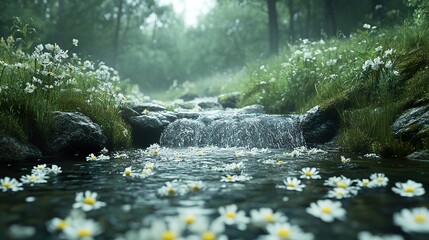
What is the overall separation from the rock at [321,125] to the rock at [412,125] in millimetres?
1721

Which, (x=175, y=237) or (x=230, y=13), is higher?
(x=230, y=13)

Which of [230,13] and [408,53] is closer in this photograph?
[408,53]

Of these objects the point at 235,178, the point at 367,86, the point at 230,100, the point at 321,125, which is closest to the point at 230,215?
the point at 235,178

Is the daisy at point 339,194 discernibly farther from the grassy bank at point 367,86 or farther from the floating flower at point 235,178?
the grassy bank at point 367,86

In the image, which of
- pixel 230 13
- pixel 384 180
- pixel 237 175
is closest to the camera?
pixel 384 180

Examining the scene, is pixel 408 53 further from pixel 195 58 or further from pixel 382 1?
pixel 195 58

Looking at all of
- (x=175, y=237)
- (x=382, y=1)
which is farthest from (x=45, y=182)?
(x=382, y=1)

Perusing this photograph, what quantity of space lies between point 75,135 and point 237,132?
3602 mm

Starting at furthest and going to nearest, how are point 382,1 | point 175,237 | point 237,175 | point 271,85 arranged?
point 382,1 → point 271,85 → point 237,175 → point 175,237

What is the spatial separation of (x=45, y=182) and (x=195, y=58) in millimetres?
46691

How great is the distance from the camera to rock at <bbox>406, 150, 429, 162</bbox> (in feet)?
16.3

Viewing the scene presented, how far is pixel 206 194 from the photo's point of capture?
3.19 meters

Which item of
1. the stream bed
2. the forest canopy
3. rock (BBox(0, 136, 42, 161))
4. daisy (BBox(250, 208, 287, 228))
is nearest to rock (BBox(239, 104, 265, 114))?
the stream bed

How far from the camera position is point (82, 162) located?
516 cm
